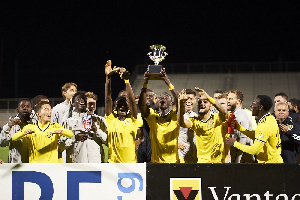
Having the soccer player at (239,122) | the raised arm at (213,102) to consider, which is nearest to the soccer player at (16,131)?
the raised arm at (213,102)

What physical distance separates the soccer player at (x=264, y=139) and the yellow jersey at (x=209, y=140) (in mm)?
152

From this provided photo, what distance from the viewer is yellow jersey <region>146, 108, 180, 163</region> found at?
21.9 ft

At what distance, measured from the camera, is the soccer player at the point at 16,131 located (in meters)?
7.08

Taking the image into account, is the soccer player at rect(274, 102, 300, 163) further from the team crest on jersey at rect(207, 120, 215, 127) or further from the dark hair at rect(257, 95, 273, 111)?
the team crest on jersey at rect(207, 120, 215, 127)

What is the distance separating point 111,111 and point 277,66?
825 inches

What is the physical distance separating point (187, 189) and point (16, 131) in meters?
2.80

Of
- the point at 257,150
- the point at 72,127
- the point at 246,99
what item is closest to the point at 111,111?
the point at 72,127

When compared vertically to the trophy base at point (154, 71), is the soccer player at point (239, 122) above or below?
below

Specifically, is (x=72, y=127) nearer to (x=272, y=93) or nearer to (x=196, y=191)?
(x=196, y=191)

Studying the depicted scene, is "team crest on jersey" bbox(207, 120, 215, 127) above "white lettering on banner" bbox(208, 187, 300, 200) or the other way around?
above

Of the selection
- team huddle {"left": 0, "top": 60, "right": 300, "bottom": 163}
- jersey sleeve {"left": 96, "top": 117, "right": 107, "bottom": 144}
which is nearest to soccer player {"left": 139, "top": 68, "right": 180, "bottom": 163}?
team huddle {"left": 0, "top": 60, "right": 300, "bottom": 163}

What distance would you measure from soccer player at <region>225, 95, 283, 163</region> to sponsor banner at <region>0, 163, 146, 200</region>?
4.56ft

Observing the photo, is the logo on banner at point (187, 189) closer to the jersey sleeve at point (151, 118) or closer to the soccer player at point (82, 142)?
the jersey sleeve at point (151, 118)

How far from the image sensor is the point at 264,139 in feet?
20.7
